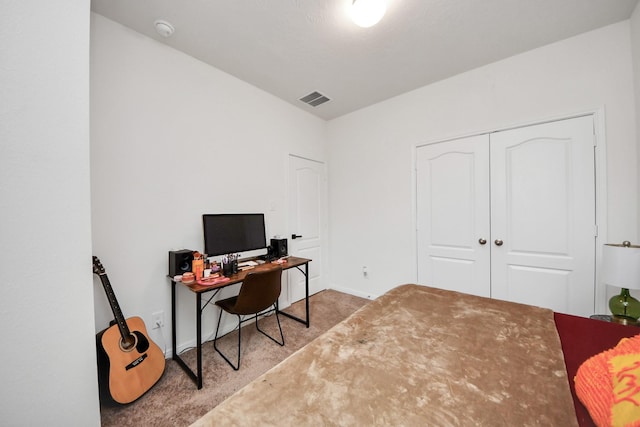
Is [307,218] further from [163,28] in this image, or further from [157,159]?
[163,28]

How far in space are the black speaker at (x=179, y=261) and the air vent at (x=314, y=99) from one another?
2301 millimetres

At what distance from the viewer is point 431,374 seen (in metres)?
0.83

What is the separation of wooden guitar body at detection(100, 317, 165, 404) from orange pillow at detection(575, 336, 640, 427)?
88.6 inches

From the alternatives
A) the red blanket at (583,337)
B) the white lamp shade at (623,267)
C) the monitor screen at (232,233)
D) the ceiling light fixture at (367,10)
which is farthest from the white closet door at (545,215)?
the monitor screen at (232,233)

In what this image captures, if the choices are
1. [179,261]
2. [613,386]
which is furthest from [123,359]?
[613,386]

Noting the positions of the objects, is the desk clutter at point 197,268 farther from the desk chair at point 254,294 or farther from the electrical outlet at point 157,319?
the electrical outlet at point 157,319

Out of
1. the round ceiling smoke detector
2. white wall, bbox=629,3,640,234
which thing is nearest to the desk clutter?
the round ceiling smoke detector

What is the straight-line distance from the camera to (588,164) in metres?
1.93

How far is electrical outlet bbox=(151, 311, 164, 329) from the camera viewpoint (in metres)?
1.92

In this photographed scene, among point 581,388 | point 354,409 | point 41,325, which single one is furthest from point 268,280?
point 581,388

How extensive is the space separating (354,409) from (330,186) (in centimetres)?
318

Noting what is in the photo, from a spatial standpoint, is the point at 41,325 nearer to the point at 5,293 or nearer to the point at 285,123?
the point at 5,293

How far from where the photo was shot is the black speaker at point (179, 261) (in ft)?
6.26

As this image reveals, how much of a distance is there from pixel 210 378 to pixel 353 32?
9.78 feet
